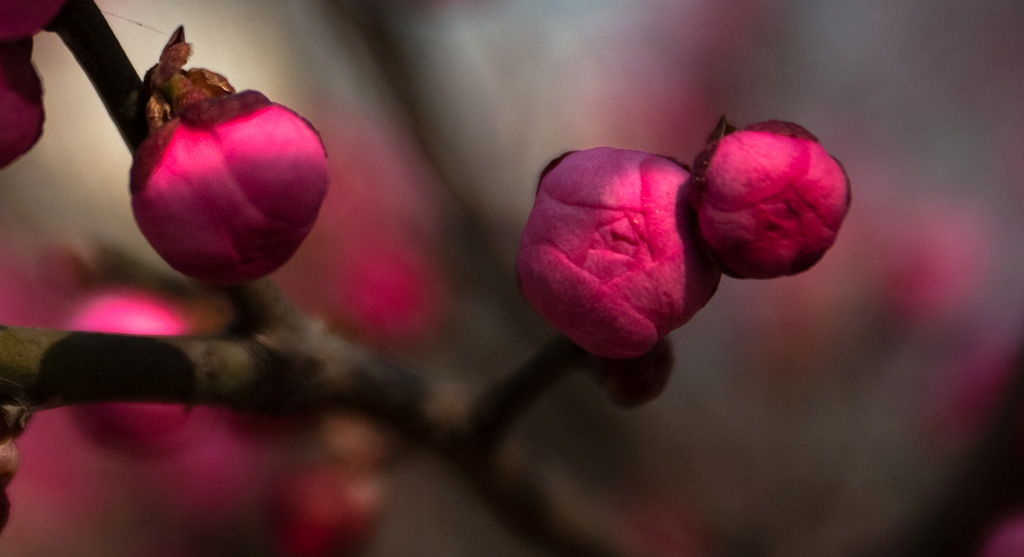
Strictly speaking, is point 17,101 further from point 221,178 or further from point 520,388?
point 520,388

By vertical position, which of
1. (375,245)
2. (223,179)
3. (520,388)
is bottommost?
(375,245)

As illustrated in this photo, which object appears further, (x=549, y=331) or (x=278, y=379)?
(x=549, y=331)

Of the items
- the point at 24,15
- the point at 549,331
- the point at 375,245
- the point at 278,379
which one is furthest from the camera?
the point at 375,245

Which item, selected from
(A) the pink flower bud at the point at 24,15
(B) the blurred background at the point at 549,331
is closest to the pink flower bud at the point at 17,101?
(A) the pink flower bud at the point at 24,15

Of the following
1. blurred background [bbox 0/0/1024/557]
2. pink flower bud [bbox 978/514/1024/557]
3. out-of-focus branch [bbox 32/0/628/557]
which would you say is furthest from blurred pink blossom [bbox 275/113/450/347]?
pink flower bud [bbox 978/514/1024/557]

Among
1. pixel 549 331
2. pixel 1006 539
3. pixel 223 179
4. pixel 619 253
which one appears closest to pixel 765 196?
pixel 619 253

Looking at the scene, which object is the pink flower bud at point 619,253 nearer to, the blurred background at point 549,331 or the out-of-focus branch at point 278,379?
the out-of-focus branch at point 278,379

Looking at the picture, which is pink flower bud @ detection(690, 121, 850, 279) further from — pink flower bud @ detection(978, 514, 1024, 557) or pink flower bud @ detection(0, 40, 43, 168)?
pink flower bud @ detection(978, 514, 1024, 557)
